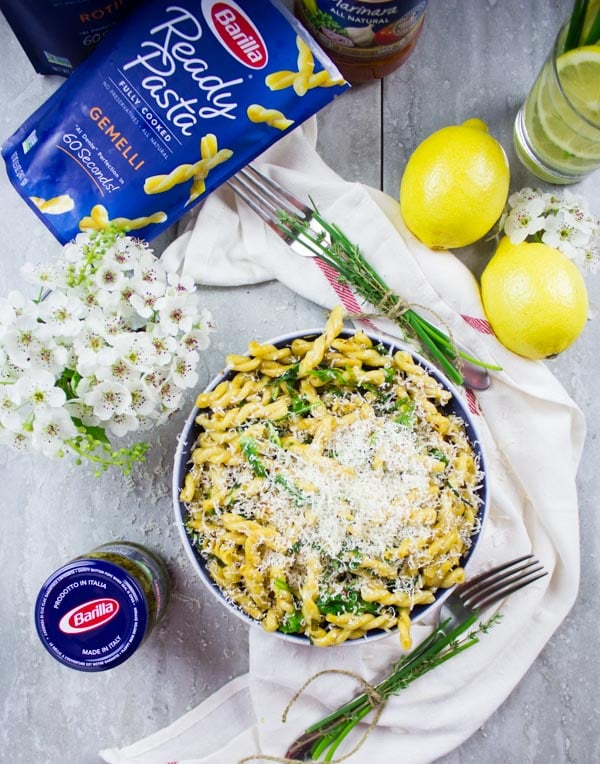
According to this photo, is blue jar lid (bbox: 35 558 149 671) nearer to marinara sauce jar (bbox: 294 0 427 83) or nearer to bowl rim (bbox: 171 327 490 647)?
bowl rim (bbox: 171 327 490 647)

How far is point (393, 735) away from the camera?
4.40ft

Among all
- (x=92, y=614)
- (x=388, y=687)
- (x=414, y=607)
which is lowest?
(x=388, y=687)

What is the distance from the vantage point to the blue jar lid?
116cm

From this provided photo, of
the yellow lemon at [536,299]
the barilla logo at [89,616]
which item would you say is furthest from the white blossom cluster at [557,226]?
the barilla logo at [89,616]

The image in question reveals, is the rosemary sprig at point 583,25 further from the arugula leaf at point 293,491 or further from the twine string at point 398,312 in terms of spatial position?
the arugula leaf at point 293,491

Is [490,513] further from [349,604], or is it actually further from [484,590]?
[349,604]

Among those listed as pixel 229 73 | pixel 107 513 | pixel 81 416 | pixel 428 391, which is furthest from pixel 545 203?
pixel 107 513

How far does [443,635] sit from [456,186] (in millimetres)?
789

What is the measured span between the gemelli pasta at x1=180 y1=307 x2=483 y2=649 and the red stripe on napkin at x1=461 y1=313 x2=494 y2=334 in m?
0.19

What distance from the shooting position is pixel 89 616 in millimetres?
1165

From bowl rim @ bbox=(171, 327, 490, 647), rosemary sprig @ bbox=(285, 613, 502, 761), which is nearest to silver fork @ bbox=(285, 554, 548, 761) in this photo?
rosemary sprig @ bbox=(285, 613, 502, 761)

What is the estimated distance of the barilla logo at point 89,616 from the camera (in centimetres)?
116

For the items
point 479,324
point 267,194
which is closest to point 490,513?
point 479,324

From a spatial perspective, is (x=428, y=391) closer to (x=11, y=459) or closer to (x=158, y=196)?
(x=158, y=196)
